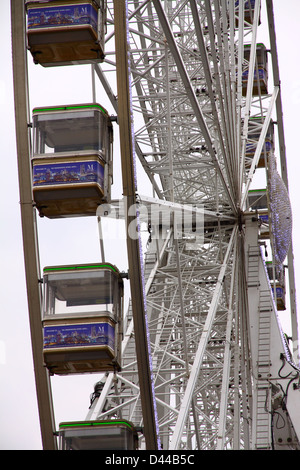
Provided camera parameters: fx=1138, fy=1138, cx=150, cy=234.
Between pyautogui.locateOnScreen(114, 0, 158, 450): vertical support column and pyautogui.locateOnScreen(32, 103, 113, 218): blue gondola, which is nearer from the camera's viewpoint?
pyautogui.locateOnScreen(114, 0, 158, 450): vertical support column

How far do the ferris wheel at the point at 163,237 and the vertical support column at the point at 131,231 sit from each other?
0.02 metres

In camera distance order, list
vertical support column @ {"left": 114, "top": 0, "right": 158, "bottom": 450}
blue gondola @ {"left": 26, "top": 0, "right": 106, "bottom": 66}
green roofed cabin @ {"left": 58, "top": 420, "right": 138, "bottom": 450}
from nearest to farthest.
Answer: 1. vertical support column @ {"left": 114, "top": 0, "right": 158, "bottom": 450}
2. green roofed cabin @ {"left": 58, "top": 420, "right": 138, "bottom": 450}
3. blue gondola @ {"left": 26, "top": 0, "right": 106, "bottom": 66}

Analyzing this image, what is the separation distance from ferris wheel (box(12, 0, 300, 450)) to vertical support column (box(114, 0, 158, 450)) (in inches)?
0.7

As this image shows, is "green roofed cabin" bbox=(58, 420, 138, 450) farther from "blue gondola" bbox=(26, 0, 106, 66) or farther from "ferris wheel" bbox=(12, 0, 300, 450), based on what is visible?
"blue gondola" bbox=(26, 0, 106, 66)

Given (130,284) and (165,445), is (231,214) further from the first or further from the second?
(130,284)

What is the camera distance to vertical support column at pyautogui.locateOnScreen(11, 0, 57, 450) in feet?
53.4

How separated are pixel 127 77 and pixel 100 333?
3.63 meters

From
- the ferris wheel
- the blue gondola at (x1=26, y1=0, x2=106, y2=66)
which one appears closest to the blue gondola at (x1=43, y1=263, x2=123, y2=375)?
the ferris wheel

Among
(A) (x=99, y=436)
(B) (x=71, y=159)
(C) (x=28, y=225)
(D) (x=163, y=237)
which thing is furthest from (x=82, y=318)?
(D) (x=163, y=237)

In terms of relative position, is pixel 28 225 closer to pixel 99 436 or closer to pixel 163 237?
pixel 99 436

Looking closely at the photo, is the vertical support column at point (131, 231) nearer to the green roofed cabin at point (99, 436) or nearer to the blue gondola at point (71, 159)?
the green roofed cabin at point (99, 436)

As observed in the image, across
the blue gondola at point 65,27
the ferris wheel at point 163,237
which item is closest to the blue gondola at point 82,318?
the ferris wheel at point 163,237

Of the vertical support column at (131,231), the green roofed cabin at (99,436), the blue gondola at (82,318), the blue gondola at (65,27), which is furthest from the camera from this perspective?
the blue gondola at (65,27)

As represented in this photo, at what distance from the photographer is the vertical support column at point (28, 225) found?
16.3m
